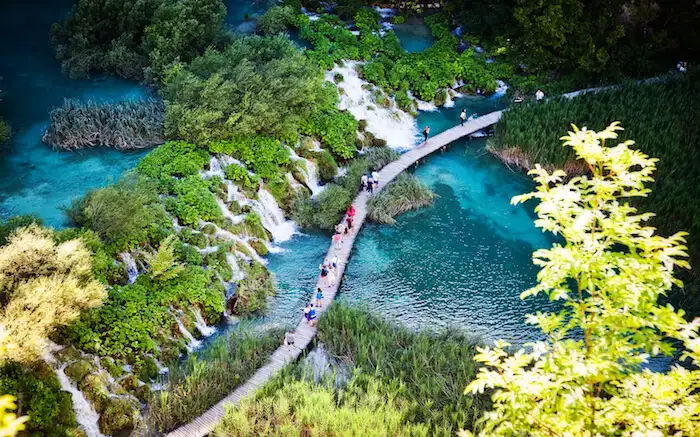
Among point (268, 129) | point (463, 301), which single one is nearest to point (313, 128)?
point (268, 129)

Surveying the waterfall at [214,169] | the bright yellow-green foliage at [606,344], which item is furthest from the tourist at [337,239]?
the bright yellow-green foliage at [606,344]

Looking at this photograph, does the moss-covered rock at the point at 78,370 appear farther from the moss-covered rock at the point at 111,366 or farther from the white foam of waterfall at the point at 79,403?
the moss-covered rock at the point at 111,366

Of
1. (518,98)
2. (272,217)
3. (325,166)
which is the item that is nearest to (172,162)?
(272,217)

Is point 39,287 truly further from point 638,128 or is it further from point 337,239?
point 638,128

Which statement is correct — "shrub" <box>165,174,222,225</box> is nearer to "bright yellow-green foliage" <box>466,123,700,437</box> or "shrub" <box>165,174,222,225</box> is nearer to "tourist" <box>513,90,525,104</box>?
"bright yellow-green foliage" <box>466,123,700,437</box>

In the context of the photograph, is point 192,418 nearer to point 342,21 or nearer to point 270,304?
point 270,304

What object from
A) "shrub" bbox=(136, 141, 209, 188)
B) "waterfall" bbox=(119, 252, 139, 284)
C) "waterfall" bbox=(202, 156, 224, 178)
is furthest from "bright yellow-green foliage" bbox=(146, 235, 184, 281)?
"waterfall" bbox=(202, 156, 224, 178)
